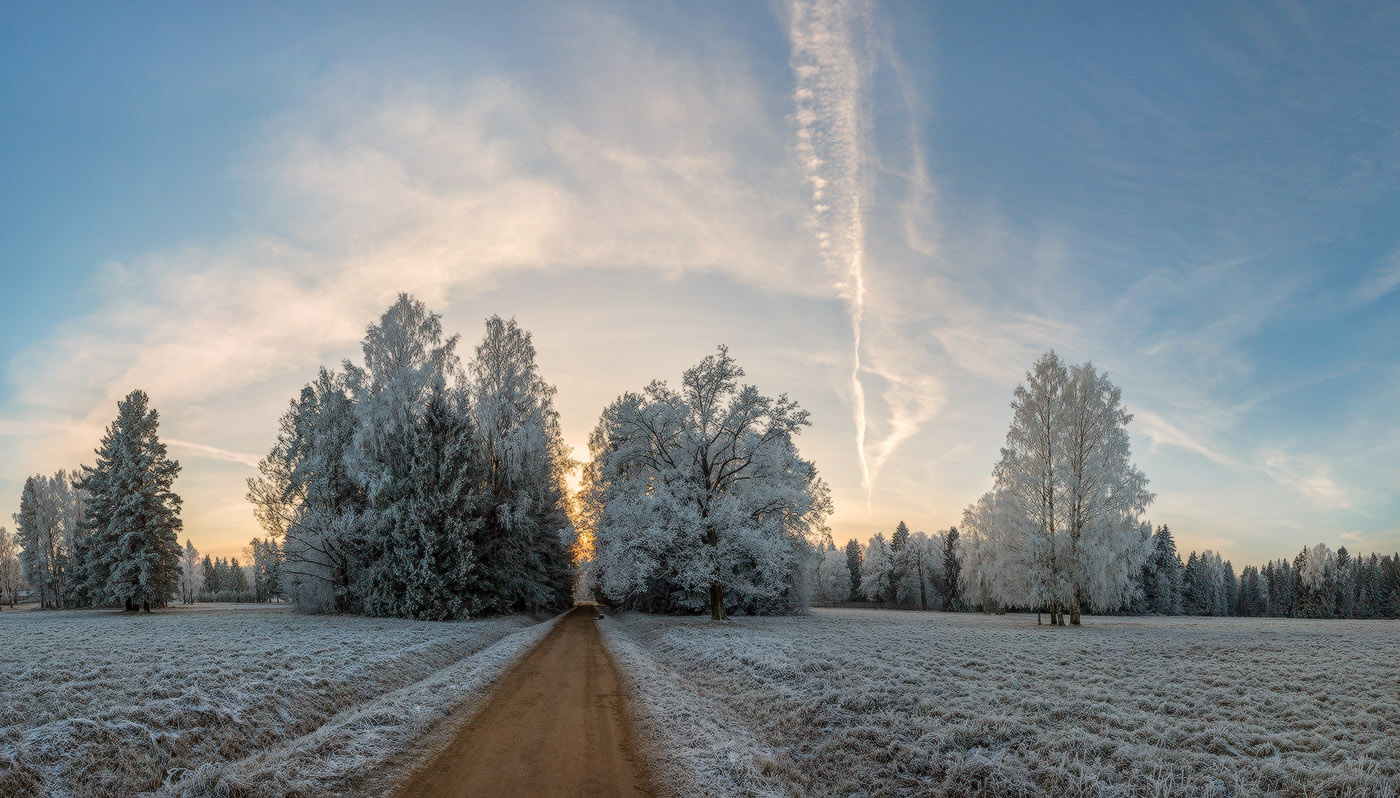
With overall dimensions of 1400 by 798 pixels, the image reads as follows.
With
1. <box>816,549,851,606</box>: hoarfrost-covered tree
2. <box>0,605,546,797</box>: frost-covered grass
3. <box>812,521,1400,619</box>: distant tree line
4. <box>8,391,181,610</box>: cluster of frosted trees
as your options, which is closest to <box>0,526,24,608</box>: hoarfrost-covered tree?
<box>8,391,181,610</box>: cluster of frosted trees

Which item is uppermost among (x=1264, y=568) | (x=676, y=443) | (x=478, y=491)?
(x=676, y=443)

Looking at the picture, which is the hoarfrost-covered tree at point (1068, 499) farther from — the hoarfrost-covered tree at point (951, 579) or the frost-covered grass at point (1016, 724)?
the hoarfrost-covered tree at point (951, 579)

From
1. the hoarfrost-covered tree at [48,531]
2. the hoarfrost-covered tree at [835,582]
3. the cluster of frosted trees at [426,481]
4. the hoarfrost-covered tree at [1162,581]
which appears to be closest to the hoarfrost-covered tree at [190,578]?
the hoarfrost-covered tree at [48,531]

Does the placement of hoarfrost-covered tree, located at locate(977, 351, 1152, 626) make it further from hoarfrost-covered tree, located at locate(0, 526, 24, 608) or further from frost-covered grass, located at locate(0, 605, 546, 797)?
hoarfrost-covered tree, located at locate(0, 526, 24, 608)

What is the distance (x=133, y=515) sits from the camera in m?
44.6

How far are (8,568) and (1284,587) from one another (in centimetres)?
18273

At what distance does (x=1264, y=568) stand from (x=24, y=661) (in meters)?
178

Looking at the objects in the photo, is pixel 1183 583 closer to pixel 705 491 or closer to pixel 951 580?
pixel 951 580

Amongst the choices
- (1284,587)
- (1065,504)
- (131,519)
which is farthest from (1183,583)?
(131,519)

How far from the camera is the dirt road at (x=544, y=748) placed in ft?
23.9

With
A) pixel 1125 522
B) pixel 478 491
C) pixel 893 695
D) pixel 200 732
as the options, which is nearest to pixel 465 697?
pixel 200 732

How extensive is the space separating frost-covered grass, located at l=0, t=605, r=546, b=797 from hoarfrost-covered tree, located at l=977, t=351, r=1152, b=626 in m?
31.6

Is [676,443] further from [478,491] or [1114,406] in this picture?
[1114,406]

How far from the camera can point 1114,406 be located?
3484 cm
